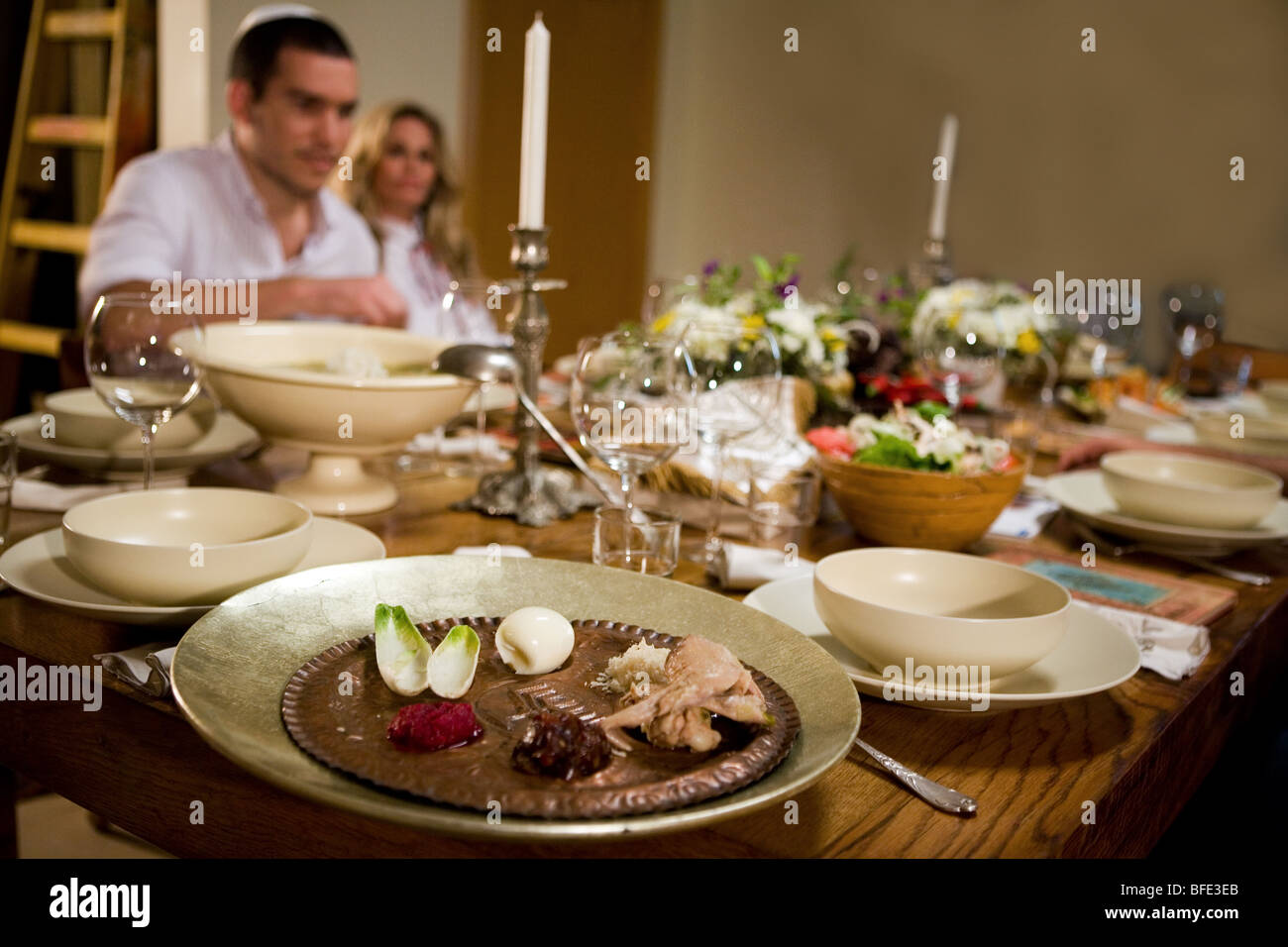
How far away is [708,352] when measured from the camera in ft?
4.36

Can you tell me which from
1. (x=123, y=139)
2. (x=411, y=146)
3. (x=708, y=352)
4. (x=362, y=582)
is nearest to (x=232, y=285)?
(x=123, y=139)

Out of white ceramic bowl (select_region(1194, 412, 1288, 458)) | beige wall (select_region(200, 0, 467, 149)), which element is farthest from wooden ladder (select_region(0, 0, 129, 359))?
white ceramic bowl (select_region(1194, 412, 1288, 458))

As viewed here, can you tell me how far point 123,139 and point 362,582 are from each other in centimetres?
265

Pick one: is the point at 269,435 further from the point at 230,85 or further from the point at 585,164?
the point at 585,164

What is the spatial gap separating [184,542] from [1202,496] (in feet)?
3.87

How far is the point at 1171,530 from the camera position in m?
1.42

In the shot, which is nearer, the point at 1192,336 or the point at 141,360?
the point at 141,360

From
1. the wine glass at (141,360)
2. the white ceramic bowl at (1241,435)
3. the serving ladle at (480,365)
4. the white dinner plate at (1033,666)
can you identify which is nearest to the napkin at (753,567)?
the white dinner plate at (1033,666)

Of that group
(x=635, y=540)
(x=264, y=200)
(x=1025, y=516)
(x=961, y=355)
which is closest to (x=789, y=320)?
(x=961, y=355)

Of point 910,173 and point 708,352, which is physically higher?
point 910,173

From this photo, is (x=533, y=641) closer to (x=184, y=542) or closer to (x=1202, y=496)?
(x=184, y=542)

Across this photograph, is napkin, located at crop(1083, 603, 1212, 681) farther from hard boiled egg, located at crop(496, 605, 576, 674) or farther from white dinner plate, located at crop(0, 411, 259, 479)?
white dinner plate, located at crop(0, 411, 259, 479)

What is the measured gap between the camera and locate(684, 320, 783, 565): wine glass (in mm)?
1286

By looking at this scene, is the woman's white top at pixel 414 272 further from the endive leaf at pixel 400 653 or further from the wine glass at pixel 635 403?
the endive leaf at pixel 400 653
